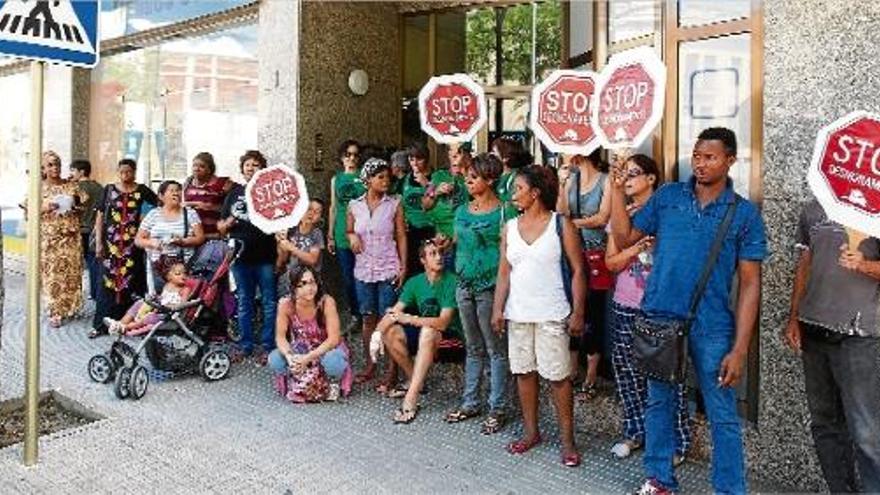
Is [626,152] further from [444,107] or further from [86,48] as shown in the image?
[86,48]

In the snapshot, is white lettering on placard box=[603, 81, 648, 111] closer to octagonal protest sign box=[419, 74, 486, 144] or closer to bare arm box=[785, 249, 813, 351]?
A: bare arm box=[785, 249, 813, 351]

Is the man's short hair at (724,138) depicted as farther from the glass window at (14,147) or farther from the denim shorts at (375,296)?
the glass window at (14,147)

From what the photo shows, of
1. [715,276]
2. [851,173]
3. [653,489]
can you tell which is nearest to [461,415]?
[653,489]

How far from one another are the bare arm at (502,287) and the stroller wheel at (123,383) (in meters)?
2.77

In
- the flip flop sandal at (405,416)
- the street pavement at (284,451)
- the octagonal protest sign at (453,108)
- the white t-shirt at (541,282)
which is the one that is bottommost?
the street pavement at (284,451)

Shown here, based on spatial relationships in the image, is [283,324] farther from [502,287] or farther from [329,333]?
[502,287]

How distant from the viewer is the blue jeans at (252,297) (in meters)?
6.75

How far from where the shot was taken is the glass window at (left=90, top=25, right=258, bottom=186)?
9258mm

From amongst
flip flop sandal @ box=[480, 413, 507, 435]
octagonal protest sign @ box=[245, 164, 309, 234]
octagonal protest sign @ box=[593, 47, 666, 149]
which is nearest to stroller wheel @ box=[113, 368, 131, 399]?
octagonal protest sign @ box=[245, 164, 309, 234]

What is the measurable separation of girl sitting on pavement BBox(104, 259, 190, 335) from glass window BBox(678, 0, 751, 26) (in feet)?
13.7

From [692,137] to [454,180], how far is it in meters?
1.71

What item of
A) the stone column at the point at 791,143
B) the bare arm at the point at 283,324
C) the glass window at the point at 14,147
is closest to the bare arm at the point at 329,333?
the bare arm at the point at 283,324

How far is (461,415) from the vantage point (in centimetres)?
529

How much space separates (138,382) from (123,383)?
11cm
